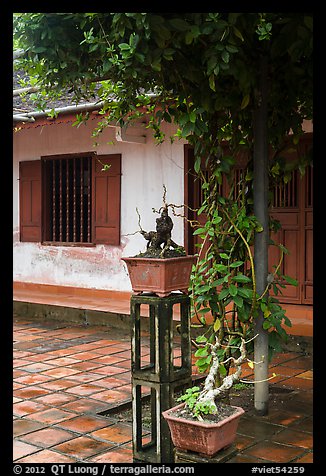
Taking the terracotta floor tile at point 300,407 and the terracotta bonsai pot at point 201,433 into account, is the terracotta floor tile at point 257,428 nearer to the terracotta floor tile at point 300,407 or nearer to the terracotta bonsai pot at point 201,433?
the terracotta floor tile at point 300,407

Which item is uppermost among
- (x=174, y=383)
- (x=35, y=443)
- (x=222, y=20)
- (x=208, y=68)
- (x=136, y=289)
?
(x=222, y=20)

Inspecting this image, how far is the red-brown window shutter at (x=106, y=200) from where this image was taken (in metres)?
9.45

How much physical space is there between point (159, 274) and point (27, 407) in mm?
1911

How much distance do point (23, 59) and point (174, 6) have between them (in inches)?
64.9

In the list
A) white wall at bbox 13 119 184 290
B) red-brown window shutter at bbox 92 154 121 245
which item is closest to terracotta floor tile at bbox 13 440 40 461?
white wall at bbox 13 119 184 290

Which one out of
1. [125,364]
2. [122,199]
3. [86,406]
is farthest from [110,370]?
[122,199]

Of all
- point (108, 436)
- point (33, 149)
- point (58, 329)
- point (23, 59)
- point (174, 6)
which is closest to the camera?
point (174, 6)

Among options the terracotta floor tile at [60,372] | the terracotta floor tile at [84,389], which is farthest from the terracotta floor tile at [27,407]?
the terracotta floor tile at [60,372]

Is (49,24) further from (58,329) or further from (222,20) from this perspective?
(58,329)

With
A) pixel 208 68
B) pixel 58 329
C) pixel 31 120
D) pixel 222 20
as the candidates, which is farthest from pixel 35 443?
pixel 31 120

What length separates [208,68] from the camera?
3875 mm

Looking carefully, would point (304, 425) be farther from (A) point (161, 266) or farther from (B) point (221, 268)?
(A) point (161, 266)

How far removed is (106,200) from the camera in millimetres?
9594

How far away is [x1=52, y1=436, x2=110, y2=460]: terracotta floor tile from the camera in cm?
401
